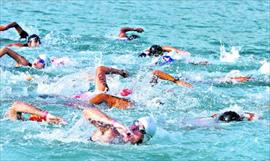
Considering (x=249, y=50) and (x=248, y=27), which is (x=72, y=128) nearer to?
(x=249, y=50)

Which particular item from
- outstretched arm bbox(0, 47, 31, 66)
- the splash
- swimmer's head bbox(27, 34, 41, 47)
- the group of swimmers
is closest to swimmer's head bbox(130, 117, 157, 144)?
the group of swimmers

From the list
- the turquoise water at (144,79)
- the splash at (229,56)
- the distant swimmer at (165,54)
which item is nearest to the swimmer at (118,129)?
the turquoise water at (144,79)

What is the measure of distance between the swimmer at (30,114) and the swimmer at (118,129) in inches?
41.5

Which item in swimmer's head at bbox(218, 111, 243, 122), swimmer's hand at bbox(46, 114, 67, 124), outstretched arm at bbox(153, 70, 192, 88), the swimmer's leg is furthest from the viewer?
outstretched arm at bbox(153, 70, 192, 88)

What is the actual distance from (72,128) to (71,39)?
9.72 m

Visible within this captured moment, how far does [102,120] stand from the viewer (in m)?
9.35

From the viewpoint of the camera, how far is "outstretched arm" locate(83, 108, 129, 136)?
362 inches

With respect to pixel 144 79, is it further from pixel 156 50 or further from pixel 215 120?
pixel 215 120

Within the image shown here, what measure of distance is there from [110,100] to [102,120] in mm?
2392

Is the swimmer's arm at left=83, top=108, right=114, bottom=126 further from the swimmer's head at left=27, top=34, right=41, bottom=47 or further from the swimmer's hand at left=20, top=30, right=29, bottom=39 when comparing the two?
the swimmer's hand at left=20, top=30, right=29, bottom=39

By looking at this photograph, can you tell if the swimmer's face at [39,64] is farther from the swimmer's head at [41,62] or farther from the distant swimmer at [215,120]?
the distant swimmer at [215,120]

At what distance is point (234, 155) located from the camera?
1002 centimetres

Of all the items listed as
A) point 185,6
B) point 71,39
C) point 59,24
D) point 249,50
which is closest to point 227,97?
point 249,50

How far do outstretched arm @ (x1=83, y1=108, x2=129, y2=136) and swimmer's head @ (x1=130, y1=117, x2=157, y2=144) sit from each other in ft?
0.85
